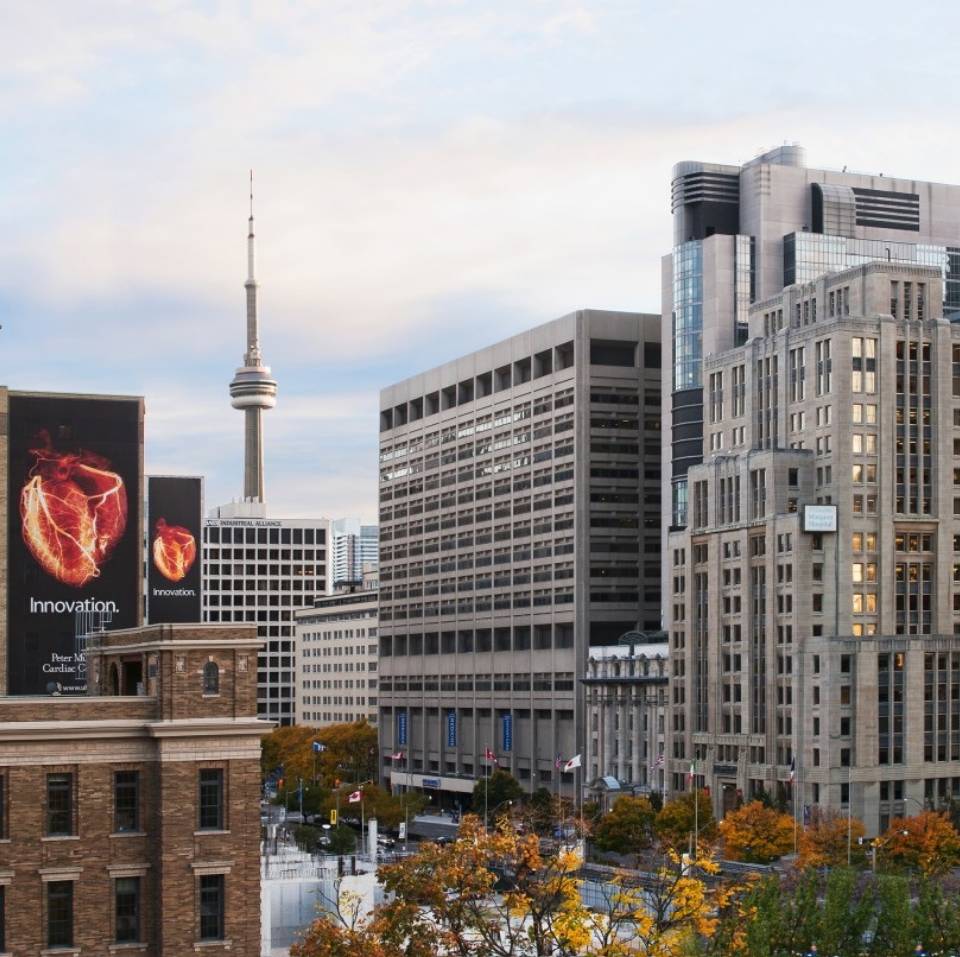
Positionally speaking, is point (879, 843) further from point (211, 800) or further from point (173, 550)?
point (211, 800)

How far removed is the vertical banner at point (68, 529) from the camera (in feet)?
402

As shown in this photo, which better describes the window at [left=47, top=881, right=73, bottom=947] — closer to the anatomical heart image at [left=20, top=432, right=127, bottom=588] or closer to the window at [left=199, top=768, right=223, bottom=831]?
the window at [left=199, top=768, right=223, bottom=831]

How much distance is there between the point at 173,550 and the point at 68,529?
36.3 feet

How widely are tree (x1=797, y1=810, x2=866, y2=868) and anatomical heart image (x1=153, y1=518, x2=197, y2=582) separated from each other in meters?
53.1

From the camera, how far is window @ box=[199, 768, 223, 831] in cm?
8121

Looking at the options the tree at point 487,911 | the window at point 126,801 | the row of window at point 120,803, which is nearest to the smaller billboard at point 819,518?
the row of window at point 120,803

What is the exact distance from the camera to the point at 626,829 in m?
183

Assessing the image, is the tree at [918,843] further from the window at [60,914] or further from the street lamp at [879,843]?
the window at [60,914]

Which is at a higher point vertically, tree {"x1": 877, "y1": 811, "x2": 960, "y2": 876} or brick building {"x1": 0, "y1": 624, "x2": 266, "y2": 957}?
brick building {"x1": 0, "y1": 624, "x2": 266, "y2": 957}

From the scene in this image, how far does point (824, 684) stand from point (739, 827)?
23.9 m

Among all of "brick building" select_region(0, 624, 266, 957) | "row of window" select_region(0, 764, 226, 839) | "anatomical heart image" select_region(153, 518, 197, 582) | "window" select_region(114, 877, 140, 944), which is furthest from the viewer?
"anatomical heart image" select_region(153, 518, 197, 582)

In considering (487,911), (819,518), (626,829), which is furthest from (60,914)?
(819,518)

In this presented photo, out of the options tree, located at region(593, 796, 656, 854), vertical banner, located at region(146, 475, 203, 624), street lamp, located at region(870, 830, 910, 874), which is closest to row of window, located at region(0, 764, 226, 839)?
vertical banner, located at region(146, 475, 203, 624)

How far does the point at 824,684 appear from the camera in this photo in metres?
191
